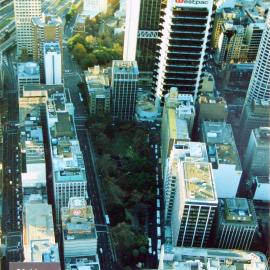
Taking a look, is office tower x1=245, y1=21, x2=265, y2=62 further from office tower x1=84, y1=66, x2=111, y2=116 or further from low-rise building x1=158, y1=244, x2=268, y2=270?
low-rise building x1=158, y1=244, x2=268, y2=270

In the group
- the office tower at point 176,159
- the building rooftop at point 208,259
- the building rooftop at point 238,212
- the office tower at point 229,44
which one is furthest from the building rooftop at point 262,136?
the office tower at point 229,44

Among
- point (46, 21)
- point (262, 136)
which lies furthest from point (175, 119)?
point (46, 21)

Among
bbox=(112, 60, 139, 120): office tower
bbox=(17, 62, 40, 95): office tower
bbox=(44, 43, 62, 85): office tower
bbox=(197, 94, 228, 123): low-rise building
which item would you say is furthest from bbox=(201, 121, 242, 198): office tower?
bbox=(17, 62, 40, 95): office tower

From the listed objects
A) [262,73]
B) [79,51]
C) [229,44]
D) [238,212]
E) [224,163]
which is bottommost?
[238,212]

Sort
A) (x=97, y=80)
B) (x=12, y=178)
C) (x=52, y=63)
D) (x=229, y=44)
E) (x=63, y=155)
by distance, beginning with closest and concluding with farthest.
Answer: (x=63, y=155), (x=12, y=178), (x=52, y=63), (x=97, y=80), (x=229, y=44)

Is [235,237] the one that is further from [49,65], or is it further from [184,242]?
[49,65]

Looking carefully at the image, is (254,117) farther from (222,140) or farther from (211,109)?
(222,140)

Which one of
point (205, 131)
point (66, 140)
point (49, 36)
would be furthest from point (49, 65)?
point (205, 131)

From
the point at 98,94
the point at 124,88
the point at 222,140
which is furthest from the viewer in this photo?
the point at 98,94
